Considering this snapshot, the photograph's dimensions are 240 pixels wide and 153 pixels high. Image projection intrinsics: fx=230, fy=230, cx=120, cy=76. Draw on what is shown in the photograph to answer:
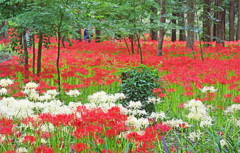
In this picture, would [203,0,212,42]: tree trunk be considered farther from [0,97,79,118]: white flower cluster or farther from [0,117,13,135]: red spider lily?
[0,117,13,135]: red spider lily

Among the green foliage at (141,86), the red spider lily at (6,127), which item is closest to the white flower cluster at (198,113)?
the green foliage at (141,86)

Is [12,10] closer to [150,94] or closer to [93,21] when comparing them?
[93,21]

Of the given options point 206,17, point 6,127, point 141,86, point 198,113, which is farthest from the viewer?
point 206,17

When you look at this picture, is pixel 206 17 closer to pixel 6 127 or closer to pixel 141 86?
pixel 141 86

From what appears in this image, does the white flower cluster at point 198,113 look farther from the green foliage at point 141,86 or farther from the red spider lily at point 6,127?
the red spider lily at point 6,127

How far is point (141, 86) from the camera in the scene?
535 centimetres

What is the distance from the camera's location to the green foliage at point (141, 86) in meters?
5.29

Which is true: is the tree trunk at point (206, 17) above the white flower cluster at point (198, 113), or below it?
above

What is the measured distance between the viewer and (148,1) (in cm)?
1177

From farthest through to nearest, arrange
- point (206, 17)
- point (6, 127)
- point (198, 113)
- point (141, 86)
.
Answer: point (206, 17) → point (141, 86) → point (198, 113) → point (6, 127)

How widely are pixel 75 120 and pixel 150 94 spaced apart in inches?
117

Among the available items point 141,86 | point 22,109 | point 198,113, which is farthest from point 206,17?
point 22,109

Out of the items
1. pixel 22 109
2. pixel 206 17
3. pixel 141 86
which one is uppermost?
pixel 206 17

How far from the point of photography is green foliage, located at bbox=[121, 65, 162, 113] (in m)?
5.29
